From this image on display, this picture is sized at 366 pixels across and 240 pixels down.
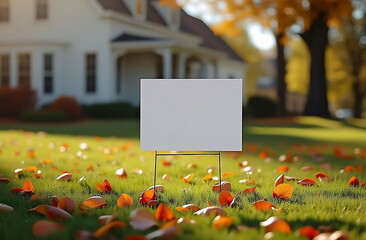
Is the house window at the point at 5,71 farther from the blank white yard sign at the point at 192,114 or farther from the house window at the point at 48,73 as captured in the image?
the blank white yard sign at the point at 192,114

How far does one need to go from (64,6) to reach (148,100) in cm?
2034

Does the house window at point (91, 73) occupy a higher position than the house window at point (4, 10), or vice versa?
the house window at point (4, 10)

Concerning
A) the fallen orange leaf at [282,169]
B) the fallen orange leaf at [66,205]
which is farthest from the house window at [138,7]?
the fallen orange leaf at [66,205]

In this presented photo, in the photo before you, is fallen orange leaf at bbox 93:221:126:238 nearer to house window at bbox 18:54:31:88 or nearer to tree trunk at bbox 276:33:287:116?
house window at bbox 18:54:31:88

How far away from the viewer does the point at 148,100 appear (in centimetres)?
363

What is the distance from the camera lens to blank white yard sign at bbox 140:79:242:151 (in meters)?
3.63

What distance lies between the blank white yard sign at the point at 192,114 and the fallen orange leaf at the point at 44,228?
4.08 feet

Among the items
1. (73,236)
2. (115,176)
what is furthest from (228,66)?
(73,236)

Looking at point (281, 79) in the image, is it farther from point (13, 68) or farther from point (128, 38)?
point (13, 68)

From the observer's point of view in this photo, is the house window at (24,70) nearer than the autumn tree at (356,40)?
Yes

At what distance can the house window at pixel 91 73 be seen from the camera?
22.6 meters

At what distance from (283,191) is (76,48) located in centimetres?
2014

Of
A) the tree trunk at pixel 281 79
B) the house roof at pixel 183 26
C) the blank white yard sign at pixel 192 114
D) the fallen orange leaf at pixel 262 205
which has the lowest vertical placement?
the fallen orange leaf at pixel 262 205

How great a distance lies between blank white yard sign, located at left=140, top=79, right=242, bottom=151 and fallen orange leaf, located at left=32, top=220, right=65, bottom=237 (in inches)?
49.0
